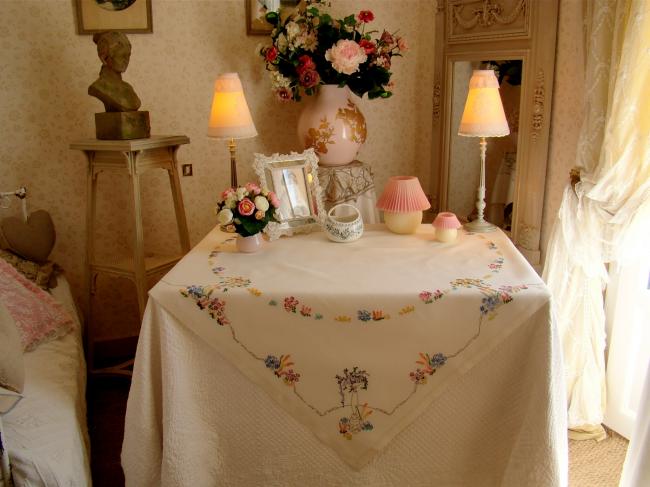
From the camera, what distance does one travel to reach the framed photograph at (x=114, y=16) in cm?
238

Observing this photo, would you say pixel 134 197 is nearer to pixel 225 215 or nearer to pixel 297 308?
pixel 225 215

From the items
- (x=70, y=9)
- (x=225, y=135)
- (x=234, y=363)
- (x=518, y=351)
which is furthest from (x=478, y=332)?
(x=70, y=9)

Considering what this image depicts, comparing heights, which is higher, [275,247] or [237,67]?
[237,67]

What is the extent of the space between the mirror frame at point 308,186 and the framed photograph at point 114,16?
98cm

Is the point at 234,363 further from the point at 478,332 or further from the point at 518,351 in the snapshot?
the point at 518,351

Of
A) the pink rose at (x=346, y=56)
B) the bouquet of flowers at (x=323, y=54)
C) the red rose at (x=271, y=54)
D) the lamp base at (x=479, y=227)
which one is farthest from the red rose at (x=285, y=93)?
the lamp base at (x=479, y=227)

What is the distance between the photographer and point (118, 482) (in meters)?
1.94

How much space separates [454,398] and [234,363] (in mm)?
649

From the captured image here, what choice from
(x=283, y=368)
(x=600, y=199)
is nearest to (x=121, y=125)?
(x=283, y=368)

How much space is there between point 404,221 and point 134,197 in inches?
42.7

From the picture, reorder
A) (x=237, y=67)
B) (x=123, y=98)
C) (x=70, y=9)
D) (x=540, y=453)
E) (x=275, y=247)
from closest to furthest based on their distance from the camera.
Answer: (x=540, y=453), (x=275, y=247), (x=123, y=98), (x=70, y=9), (x=237, y=67)

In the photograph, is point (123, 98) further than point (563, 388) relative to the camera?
Yes

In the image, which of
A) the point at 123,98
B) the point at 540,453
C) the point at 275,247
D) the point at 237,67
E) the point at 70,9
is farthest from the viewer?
the point at 237,67

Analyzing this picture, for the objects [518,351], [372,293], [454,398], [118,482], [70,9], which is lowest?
[118,482]
